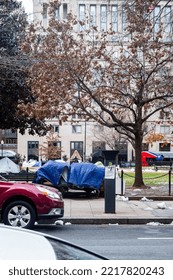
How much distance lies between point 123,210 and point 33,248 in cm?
1374

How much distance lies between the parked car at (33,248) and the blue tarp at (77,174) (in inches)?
639

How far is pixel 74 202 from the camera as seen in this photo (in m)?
19.4

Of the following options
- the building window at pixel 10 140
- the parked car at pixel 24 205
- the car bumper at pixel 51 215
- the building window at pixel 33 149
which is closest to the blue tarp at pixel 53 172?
the car bumper at pixel 51 215

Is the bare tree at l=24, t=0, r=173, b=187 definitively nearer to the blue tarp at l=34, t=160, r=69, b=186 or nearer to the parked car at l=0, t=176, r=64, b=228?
the blue tarp at l=34, t=160, r=69, b=186

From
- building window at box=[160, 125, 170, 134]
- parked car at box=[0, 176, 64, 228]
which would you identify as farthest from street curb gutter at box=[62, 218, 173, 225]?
building window at box=[160, 125, 170, 134]

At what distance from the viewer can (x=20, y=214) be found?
1288 centimetres

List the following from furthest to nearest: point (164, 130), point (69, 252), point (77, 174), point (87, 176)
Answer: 1. point (164, 130)
2. point (77, 174)
3. point (87, 176)
4. point (69, 252)

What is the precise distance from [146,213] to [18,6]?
2237 centimetres

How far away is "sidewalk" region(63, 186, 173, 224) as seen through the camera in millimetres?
14938

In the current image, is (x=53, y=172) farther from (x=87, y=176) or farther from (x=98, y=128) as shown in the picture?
(x=98, y=128)

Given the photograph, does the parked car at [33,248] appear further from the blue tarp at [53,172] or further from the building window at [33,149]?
the building window at [33,149]

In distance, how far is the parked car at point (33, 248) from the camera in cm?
329

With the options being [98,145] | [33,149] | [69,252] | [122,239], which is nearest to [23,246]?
[69,252]

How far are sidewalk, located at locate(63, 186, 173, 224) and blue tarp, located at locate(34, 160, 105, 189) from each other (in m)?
0.67
